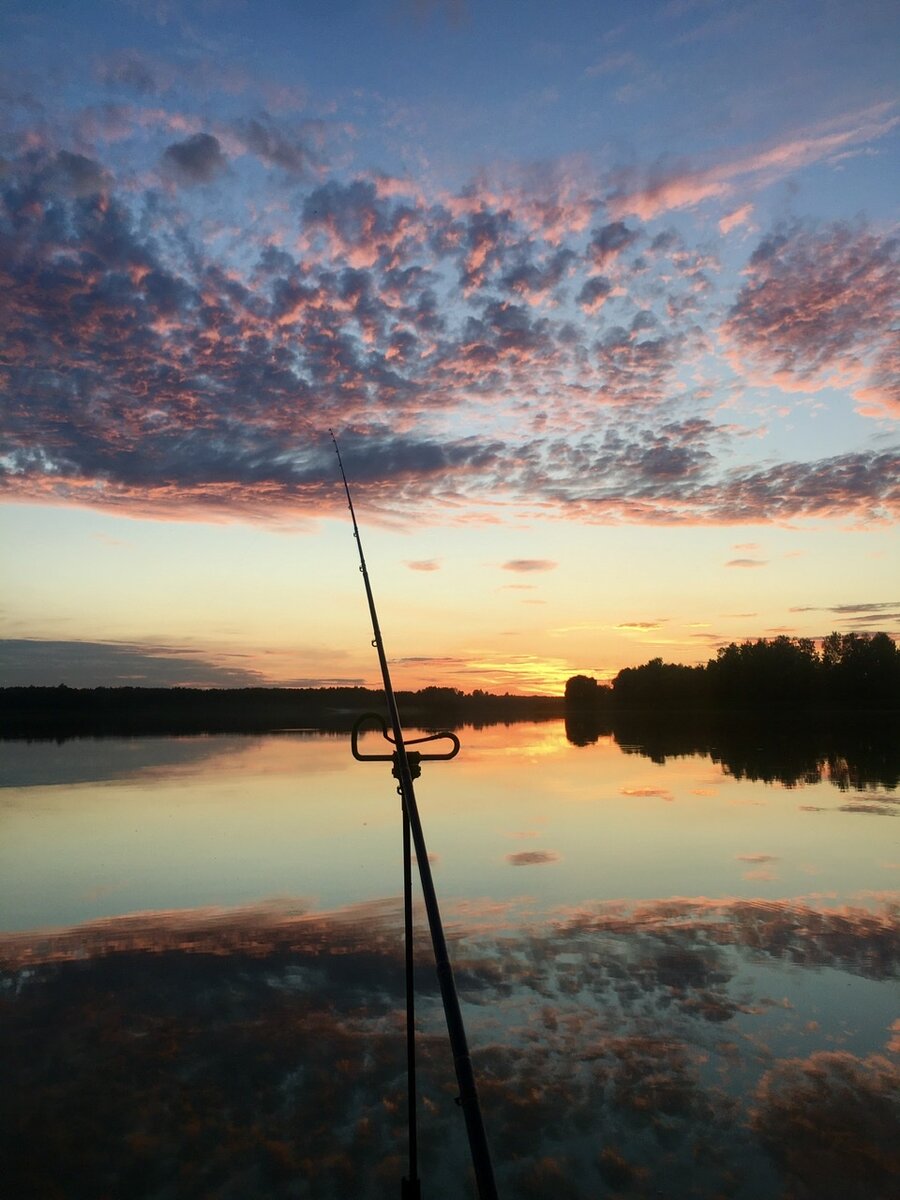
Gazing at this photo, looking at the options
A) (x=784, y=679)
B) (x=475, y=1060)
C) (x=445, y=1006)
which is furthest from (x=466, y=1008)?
(x=784, y=679)

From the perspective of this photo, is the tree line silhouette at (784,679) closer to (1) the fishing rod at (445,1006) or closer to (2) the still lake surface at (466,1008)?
(2) the still lake surface at (466,1008)

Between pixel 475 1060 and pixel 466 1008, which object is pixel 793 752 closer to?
pixel 466 1008

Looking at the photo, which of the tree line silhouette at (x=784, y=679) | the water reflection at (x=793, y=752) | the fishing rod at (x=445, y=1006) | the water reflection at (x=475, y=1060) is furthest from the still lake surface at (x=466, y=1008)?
the tree line silhouette at (x=784, y=679)

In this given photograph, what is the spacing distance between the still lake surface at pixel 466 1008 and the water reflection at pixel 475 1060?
3 cm

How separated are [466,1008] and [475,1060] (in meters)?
1.06

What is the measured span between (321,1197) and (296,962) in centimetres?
436

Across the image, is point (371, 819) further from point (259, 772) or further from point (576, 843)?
point (259, 772)

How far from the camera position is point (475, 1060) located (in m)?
6.70

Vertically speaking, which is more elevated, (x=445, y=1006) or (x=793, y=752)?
(x=445, y=1006)

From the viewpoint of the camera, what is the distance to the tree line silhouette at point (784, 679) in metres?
103

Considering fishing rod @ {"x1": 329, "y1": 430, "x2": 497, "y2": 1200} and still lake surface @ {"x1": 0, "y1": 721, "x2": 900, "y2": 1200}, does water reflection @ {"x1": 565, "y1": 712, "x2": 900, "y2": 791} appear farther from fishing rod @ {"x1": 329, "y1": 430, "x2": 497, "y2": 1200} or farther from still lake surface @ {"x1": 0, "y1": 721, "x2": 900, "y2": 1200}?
fishing rod @ {"x1": 329, "y1": 430, "x2": 497, "y2": 1200}

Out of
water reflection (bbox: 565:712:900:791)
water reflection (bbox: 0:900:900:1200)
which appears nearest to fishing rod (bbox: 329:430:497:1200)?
water reflection (bbox: 0:900:900:1200)

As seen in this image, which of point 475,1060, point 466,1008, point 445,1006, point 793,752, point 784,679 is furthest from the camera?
point 784,679

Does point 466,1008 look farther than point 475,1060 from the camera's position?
Yes
